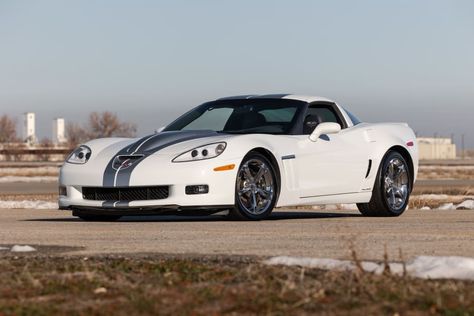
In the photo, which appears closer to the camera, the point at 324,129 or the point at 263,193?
the point at 263,193

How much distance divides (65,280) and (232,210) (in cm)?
563

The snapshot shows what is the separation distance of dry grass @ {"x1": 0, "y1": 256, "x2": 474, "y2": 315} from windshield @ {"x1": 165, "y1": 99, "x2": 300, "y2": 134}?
5.79 m

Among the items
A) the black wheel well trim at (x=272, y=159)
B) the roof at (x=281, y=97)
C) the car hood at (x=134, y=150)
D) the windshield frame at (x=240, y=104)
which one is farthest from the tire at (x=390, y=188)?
the car hood at (x=134, y=150)

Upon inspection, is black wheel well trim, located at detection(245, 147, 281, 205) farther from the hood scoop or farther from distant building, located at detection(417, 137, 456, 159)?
distant building, located at detection(417, 137, 456, 159)

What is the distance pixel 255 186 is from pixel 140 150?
1258 mm

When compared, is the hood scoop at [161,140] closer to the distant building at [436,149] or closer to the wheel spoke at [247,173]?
the wheel spoke at [247,173]

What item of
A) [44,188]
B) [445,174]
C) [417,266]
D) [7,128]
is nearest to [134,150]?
[417,266]

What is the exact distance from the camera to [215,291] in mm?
5402

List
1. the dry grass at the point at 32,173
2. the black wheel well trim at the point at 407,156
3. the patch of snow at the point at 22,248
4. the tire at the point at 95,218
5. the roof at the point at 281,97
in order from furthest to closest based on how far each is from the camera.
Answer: the dry grass at the point at 32,173 → the black wheel well trim at the point at 407,156 → the roof at the point at 281,97 → the tire at the point at 95,218 → the patch of snow at the point at 22,248

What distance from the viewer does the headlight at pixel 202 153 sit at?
11195 millimetres

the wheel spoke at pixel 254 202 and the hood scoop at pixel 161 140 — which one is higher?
the hood scoop at pixel 161 140

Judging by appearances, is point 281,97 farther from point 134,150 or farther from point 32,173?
point 32,173

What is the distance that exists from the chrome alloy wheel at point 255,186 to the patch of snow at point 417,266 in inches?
181

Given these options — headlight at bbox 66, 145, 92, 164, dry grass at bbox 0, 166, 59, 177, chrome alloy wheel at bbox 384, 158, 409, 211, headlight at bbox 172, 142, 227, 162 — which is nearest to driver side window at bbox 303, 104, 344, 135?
chrome alloy wheel at bbox 384, 158, 409, 211
